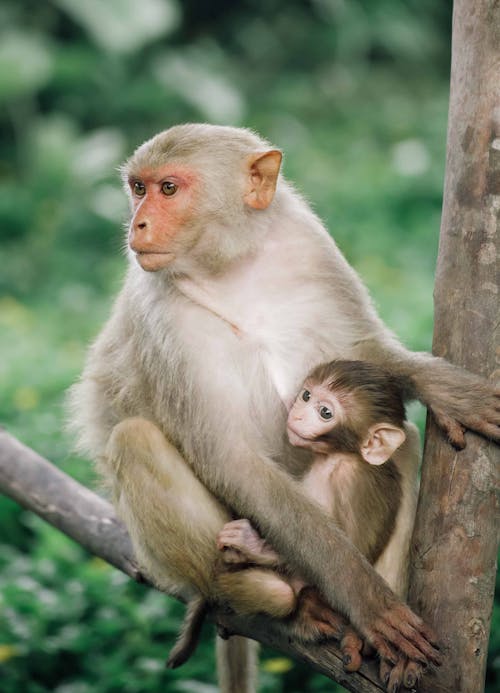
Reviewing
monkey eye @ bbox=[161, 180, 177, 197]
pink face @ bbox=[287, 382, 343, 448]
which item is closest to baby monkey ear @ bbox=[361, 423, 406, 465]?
pink face @ bbox=[287, 382, 343, 448]

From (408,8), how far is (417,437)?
10.7 meters

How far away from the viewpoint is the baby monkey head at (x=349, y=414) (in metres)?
3.45

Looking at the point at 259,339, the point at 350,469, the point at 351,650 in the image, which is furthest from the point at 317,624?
the point at 259,339

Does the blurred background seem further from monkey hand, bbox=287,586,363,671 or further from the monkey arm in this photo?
the monkey arm

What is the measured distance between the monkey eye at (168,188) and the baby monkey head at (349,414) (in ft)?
2.57

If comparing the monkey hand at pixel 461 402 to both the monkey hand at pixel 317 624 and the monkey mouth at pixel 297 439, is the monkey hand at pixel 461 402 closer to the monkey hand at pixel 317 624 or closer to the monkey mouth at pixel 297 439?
the monkey mouth at pixel 297 439

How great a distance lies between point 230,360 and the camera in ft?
11.8

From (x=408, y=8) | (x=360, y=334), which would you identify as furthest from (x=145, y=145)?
(x=408, y=8)

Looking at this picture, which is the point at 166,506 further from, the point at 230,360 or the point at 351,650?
the point at 351,650

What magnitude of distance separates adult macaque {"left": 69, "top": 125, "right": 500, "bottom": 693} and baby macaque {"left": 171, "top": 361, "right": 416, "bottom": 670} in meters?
0.07

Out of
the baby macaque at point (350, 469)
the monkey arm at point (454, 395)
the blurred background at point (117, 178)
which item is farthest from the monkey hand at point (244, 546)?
the blurred background at point (117, 178)

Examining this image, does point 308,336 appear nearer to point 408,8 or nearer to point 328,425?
point 328,425

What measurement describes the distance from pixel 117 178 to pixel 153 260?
696 centimetres

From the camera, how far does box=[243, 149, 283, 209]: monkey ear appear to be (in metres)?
3.67
